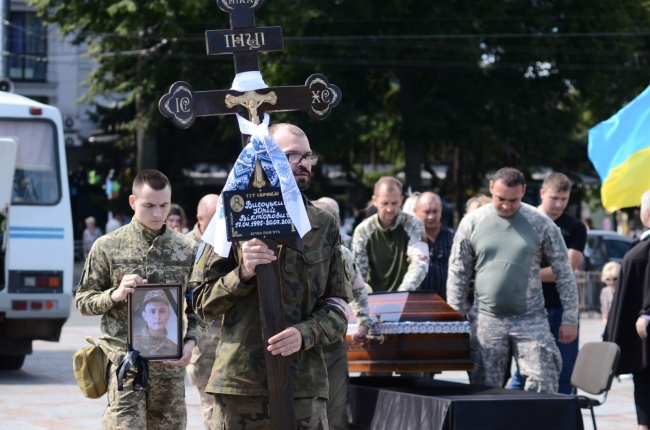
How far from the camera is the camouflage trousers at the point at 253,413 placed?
176 inches

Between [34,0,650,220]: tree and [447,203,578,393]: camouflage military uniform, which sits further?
[34,0,650,220]: tree

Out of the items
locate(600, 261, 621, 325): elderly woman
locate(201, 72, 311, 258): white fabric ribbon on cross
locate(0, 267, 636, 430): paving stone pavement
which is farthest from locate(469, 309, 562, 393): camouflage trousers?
locate(600, 261, 621, 325): elderly woman

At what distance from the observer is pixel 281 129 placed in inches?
178

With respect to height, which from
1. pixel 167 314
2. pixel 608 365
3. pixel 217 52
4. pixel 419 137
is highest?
pixel 419 137

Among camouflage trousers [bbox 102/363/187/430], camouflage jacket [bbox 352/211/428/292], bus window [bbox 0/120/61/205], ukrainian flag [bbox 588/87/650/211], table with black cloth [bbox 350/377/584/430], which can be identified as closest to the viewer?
camouflage trousers [bbox 102/363/187/430]

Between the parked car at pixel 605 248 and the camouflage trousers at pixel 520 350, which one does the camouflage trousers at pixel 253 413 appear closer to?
the camouflage trousers at pixel 520 350

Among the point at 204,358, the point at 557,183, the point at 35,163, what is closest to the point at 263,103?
the point at 204,358

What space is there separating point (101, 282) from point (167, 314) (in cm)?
54

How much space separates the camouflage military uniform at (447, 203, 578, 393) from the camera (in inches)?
308

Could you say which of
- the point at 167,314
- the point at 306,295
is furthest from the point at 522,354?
the point at 306,295

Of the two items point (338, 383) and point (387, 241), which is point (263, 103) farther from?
point (387, 241)

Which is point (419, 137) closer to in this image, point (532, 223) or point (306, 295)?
point (532, 223)

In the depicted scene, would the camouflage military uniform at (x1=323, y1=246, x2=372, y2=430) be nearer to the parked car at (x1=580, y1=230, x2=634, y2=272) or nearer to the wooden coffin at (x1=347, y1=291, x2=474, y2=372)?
the wooden coffin at (x1=347, y1=291, x2=474, y2=372)

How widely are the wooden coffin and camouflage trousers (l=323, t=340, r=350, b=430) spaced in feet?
2.03
